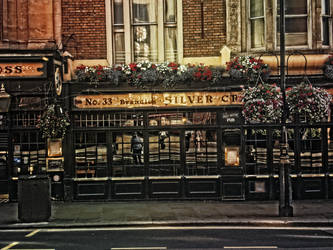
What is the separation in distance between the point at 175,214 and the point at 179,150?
9.28 feet

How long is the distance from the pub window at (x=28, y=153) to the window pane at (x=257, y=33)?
8012mm

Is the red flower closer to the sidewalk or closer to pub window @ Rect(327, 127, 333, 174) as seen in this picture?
the sidewalk

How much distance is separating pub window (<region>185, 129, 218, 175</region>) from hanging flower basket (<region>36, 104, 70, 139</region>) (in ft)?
13.6

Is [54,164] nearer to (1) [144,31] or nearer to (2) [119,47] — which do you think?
(2) [119,47]

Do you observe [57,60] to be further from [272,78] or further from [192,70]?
[272,78]

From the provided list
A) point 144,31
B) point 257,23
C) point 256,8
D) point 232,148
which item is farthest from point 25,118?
point 256,8

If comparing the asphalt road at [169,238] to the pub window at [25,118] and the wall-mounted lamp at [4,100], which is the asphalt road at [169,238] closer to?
the pub window at [25,118]

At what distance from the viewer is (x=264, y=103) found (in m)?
11.1

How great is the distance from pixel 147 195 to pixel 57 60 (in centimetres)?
522

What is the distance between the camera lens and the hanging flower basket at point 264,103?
11.1 metres

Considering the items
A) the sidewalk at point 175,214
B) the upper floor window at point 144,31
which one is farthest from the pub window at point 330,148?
the upper floor window at point 144,31

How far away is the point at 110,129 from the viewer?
534 inches

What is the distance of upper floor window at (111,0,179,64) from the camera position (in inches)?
564

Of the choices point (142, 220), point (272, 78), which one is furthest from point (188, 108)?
point (142, 220)
